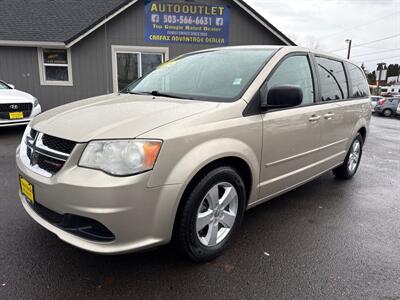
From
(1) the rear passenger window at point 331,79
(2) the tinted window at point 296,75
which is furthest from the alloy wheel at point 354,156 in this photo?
(2) the tinted window at point 296,75

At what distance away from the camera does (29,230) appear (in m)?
2.95

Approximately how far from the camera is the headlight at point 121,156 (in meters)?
2.00

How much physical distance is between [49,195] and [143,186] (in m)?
0.67

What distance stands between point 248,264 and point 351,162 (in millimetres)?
3093

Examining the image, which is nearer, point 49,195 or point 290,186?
point 49,195

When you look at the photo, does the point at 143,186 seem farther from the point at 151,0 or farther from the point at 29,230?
the point at 151,0

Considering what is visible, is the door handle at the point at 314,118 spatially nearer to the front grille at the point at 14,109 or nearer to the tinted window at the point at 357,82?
the tinted window at the point at 357,82

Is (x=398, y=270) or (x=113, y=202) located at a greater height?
(x=113, y=202)

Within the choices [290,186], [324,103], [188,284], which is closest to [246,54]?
[324,103]

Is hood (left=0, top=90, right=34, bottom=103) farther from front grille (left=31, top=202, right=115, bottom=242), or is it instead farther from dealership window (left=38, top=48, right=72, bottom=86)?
front grille (left=31, top=202, right=115, bottom=242)

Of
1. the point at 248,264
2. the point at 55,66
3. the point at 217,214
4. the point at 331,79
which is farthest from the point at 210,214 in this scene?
the point at 55,66

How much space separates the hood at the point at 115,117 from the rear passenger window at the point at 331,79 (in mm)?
1810

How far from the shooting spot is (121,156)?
201 centimetres

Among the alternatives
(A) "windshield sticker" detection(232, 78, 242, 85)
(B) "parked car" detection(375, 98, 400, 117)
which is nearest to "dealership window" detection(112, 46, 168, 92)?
(A) "windshield sticker" detection(232, 78, 242, 85)
